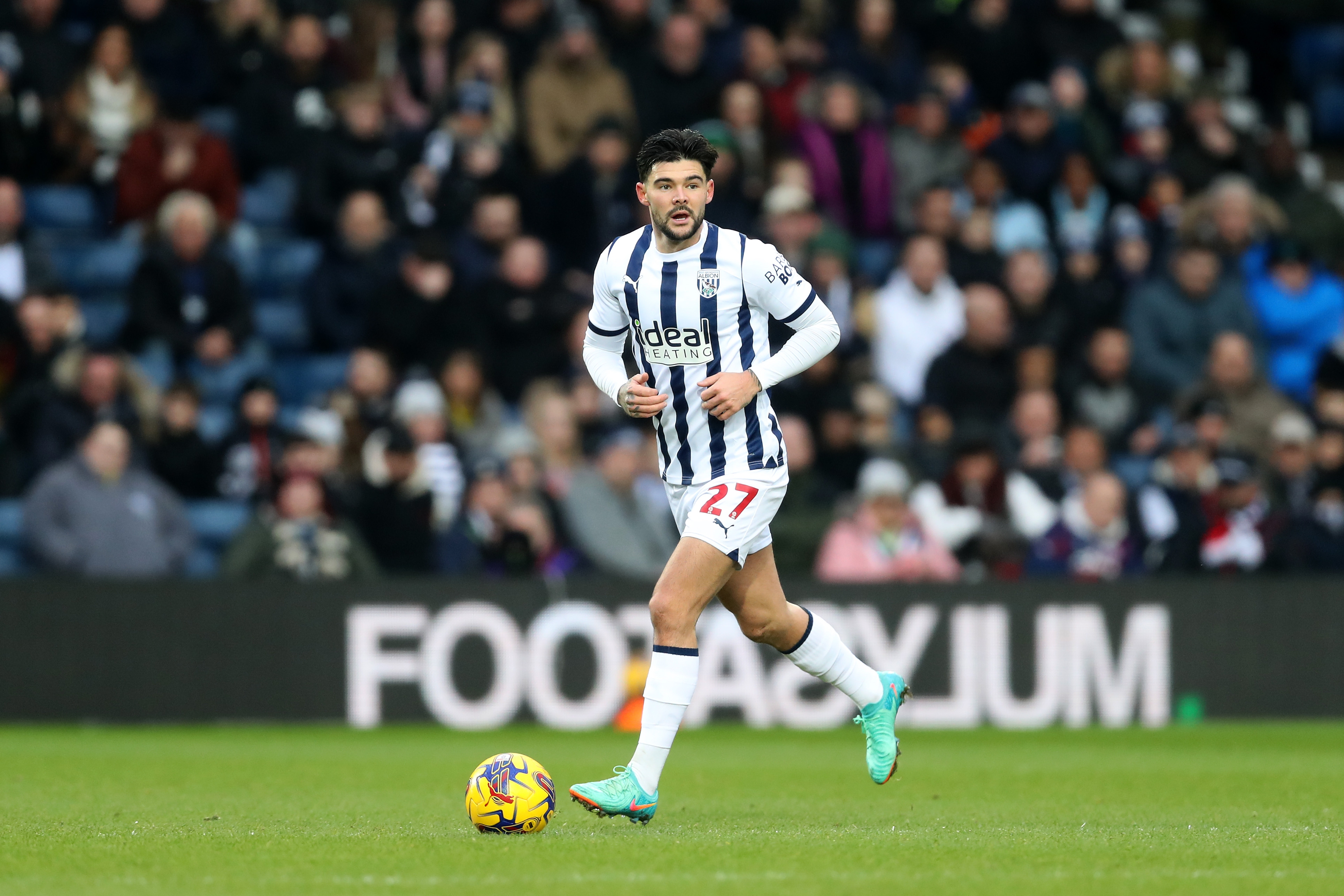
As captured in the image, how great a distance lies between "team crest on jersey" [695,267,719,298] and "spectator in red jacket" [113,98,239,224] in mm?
9241

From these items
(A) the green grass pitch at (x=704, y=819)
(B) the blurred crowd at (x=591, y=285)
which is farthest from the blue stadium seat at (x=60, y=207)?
(A) the green grass pitch at (x=704, y=819)

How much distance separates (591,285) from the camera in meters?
16.7

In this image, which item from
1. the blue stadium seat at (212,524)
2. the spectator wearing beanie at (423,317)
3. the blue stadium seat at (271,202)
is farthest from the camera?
the blue stadium seat at (271,202)

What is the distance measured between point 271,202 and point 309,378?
190cm

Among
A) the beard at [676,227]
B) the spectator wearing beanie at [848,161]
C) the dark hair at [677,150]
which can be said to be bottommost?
the beard at [676,227]

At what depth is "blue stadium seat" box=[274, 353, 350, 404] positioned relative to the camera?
52.0ft

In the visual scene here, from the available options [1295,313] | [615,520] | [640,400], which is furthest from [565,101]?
[640,400]

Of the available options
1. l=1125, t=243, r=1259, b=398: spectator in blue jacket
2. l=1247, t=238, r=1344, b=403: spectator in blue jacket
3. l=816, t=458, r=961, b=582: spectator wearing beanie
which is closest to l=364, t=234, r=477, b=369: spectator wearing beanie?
l=816, t=458, r=961, b=582: spectator wearing beanie

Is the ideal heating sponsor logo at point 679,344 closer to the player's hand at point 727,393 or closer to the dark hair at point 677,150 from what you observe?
the player's hand at point 727,393

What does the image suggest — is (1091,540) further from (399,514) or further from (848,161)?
(399,514)

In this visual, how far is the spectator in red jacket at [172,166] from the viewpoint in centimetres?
1581

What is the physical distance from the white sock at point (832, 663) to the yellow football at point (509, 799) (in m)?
1.24

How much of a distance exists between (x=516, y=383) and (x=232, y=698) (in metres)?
3.39

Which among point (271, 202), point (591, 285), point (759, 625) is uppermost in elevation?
point (271, 202)
